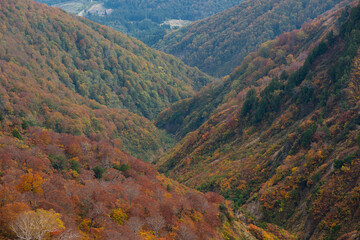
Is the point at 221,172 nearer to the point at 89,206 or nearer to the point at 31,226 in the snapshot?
the point at 89,206

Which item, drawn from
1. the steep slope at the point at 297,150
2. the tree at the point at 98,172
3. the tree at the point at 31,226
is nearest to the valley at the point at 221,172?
the tree at the point at 31,226

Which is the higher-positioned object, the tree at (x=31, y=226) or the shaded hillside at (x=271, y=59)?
the tree at (x=31, y=226)

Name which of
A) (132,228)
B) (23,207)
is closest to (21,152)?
(23,207)

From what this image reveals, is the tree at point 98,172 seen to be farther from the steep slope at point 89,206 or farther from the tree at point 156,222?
Answer: the tree at point 156,222

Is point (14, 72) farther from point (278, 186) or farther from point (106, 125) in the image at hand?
point (278, 186)

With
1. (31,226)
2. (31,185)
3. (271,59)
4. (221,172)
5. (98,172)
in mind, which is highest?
(31,226)

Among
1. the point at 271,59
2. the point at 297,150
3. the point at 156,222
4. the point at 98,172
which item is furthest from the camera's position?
the point at 271,59

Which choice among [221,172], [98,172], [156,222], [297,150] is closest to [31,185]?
A: [156,222]

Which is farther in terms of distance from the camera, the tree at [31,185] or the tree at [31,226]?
the tree at [31,185]

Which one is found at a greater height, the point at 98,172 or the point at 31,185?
the point at 31,185
